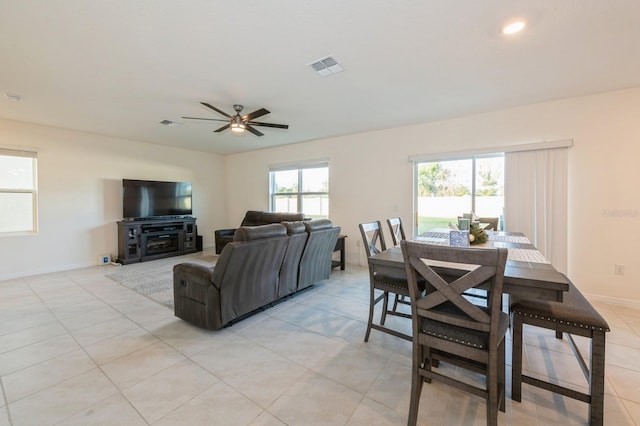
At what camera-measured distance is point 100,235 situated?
210 inches

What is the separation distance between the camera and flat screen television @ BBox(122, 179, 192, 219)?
5457mm

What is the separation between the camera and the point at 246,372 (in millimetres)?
2002

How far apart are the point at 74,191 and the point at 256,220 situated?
3.41 meters

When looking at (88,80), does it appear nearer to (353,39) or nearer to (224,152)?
(353,39)

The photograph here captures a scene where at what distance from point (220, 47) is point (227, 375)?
2628 millimetres

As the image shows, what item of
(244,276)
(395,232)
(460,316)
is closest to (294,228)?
(244,276)

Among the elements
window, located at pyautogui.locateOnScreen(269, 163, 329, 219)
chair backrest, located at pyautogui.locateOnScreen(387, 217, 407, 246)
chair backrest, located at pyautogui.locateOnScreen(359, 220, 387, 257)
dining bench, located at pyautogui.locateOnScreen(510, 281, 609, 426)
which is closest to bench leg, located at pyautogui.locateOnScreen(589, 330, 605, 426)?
dining bench, located at pyautogui.locateOnScreen(510, 281, 609, 426)

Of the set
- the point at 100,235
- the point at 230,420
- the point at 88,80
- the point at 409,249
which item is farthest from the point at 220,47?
the point at 100,235

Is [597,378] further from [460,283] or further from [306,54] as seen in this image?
[306,54]

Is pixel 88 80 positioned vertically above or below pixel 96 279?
above

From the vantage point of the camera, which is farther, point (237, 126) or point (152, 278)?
point (152, 278)

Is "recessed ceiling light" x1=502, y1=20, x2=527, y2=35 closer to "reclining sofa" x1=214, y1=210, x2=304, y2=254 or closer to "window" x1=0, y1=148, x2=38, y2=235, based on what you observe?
"reclining sofa" x1=214, y1=210, x2=304, y2=254

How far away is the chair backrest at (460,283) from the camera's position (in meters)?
1.25

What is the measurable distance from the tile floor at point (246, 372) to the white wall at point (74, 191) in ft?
6.41
